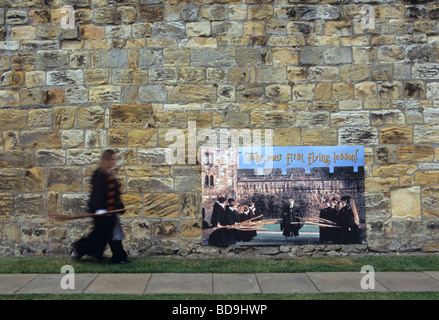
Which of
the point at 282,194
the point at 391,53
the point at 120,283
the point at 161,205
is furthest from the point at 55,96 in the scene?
the point at 391,53

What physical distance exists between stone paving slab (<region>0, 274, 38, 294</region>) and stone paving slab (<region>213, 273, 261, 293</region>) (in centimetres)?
223

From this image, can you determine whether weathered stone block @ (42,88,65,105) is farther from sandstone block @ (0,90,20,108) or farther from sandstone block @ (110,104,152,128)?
sandstone block @ (110,104,152,128)

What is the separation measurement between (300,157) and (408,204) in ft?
5.63

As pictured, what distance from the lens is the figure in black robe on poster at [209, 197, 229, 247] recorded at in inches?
256

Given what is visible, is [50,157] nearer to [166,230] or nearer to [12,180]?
[12,180]

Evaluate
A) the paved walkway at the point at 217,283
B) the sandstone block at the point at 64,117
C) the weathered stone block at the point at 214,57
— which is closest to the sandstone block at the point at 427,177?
the paved walkway at the point at 217,283

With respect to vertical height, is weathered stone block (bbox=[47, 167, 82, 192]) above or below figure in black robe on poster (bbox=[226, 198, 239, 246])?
above

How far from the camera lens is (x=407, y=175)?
653cm

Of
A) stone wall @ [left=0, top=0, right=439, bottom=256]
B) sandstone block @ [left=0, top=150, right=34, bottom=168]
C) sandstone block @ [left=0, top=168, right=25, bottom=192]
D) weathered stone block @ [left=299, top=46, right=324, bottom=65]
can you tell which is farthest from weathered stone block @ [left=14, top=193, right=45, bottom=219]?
weathered stone block @ [left=299, top=46, right=324, bottom=65]

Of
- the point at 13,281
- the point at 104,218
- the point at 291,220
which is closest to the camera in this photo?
the point at 13,281

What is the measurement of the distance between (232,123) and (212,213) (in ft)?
→ 4.44

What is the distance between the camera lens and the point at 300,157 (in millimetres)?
6547

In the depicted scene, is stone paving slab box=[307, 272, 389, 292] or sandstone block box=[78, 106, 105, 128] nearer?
stone paving slab box=[307, 272, 389, 292]

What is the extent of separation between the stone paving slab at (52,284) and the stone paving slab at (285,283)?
80.9 inches
